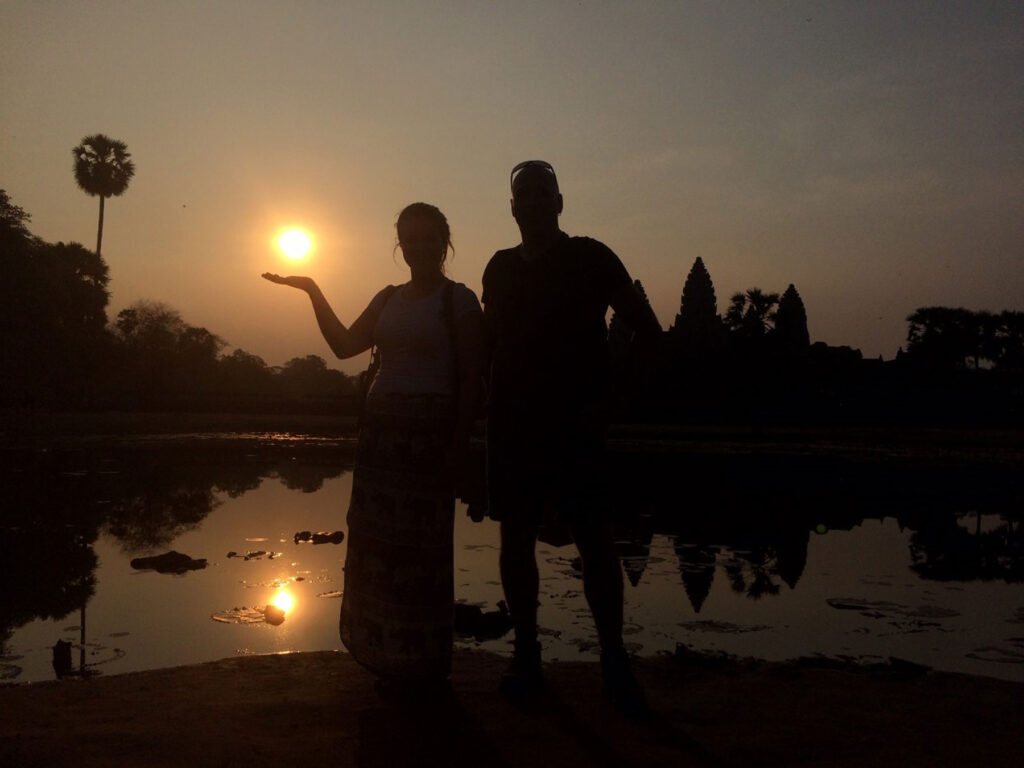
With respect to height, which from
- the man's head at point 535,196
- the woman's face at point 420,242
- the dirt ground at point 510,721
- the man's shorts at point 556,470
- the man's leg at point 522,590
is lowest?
the dirt ground at point 510,721

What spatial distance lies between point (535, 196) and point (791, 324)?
59765 mm

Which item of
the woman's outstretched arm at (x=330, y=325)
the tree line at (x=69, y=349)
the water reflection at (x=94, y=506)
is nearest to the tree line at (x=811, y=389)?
the tree line at (x=69, y=349)

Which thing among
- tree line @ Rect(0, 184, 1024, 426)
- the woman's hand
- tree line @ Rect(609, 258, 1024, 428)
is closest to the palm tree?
tree line @ Rect(0, 184, 1024, 426)

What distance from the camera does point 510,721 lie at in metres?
3.08

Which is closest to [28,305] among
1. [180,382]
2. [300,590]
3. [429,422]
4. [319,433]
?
[319,433]

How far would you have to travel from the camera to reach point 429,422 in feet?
10.8

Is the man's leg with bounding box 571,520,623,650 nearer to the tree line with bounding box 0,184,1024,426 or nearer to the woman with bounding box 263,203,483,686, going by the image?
the woman with bounding box 263,203,483,686

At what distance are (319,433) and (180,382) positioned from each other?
3428cm

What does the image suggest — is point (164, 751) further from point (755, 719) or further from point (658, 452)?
point (658, 452)

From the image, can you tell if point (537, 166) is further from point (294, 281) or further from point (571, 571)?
point (571, 571)

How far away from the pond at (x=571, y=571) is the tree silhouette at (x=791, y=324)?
3265 centimetres

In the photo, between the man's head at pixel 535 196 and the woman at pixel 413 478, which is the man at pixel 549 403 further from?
the woman at pixel 413 478

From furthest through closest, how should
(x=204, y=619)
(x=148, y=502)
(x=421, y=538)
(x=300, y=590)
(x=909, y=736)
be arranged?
(x=148, y=502) < (x=300, y=590) < (x=204, y=619) < (x=421, y=538) < (x=909, y=736)

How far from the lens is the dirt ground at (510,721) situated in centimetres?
275
